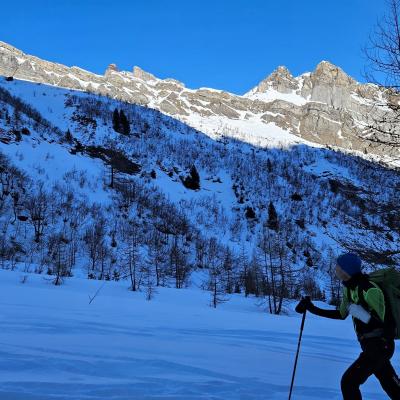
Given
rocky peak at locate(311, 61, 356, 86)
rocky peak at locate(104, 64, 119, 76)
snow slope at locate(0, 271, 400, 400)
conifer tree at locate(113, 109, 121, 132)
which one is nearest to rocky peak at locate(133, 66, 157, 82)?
Answer: rocky peak at locate(104, 64, 119, 76)

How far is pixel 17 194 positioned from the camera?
2900 centimetres

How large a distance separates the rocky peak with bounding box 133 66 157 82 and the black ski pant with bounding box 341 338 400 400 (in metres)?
193

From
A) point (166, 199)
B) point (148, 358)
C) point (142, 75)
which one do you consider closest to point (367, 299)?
point (148, 358)

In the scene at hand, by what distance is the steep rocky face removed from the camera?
11956 centimetres

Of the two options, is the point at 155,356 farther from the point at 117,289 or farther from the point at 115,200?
the point at 115,200

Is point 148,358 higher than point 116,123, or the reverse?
point 116,123

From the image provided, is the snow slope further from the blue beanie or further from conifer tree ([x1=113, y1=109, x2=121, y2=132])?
conifer tree ([x1=113, y1=109, x2=121, y2=132])

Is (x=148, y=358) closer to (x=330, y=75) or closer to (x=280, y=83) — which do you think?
(x=330, y=75)

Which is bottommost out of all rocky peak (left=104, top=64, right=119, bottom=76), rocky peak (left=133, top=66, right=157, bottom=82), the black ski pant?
the black ski pant

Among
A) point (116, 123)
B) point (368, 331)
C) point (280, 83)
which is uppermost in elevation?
point (280, 83)

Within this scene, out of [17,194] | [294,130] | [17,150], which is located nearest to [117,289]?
[17,194]

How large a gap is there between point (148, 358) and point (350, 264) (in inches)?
116

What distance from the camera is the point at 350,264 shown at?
3283 millimetres

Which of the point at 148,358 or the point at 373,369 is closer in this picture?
the point at 373,369
